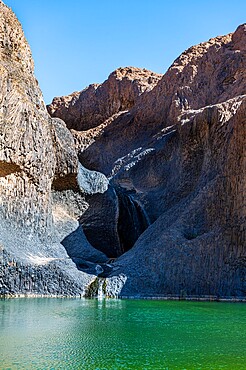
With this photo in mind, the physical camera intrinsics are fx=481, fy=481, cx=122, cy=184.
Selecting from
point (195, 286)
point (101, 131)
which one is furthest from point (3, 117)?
point (101, 131)

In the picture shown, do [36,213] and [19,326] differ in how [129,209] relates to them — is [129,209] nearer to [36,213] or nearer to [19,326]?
[36,213]

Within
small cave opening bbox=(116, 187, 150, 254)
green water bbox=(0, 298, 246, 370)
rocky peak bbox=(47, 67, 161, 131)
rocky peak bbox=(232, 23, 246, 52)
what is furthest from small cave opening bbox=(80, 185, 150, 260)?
rocky peak bbox=(47, 67, 161, 131)

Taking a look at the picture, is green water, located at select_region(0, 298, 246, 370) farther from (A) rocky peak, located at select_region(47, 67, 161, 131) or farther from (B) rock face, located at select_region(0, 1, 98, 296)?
(A) rocky peak, located at select_region(47, 67, 161, 131)

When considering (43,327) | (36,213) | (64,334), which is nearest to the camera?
(64,334)

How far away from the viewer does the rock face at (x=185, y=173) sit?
17562 millimetres

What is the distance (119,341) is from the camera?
6.42 metres

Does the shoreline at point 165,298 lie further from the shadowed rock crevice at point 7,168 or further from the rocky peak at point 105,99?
the rocky peak at point 105,99

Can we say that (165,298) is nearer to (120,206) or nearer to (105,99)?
(120,206)

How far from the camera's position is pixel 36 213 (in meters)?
19.4

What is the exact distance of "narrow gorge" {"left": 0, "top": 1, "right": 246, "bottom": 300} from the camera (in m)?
17.2

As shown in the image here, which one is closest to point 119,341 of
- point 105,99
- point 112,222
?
point 112,222

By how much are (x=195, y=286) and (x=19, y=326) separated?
1063 centimetres

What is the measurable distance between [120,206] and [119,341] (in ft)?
64.5

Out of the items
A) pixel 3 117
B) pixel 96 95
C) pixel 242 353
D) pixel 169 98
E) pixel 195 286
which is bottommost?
pixel 242 353
